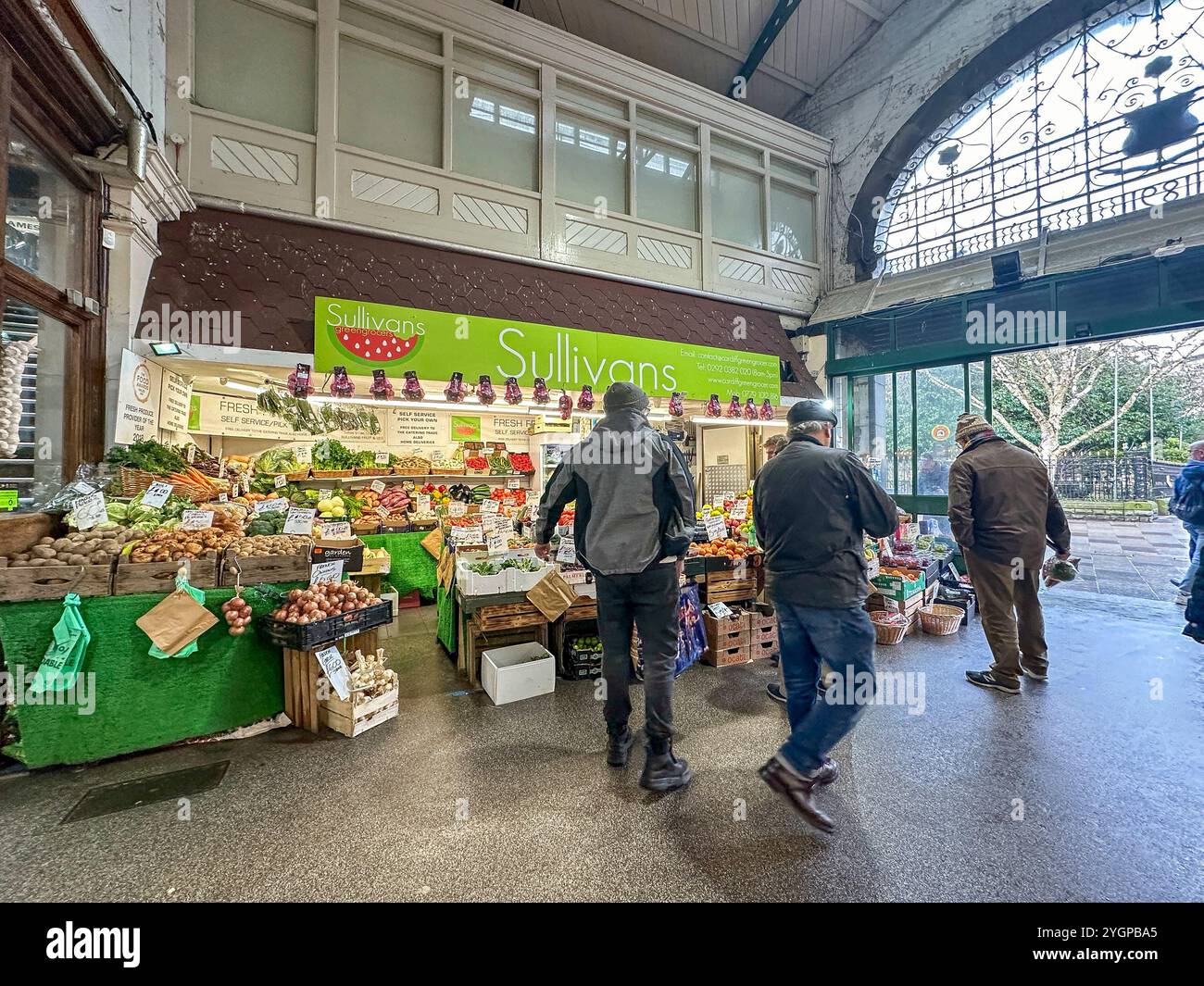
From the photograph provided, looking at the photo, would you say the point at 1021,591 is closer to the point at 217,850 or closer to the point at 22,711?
the point at 217,850

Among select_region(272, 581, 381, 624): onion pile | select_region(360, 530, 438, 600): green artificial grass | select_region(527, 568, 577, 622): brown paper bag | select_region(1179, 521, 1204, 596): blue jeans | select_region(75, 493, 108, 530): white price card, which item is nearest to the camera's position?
select_region(272, 581, 381, 624): onion pile

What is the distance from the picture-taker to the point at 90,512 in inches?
133

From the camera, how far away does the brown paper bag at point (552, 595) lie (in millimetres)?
4094

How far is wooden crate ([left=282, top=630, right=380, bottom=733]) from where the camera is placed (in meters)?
3.28

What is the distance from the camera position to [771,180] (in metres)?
9.02

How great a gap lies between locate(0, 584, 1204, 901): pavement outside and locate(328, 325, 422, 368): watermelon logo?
341cm

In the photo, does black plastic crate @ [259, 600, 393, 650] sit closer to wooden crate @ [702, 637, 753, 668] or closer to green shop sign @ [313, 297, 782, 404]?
green shop sign @ [313, 297, 782, 404]

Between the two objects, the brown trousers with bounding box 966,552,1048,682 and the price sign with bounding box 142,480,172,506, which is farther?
the brown trousers with bounding box 966,552,1048,682

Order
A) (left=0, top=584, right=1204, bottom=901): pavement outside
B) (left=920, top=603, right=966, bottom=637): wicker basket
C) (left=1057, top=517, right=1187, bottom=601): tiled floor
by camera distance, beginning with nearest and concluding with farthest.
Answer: (left=0, top=584, right=1204, bottom=901): pavement outside, (left=920, top=603, right=966, bottom=637): wicker basket, (left=1057, top=517, right=1187, bottom=601): tiled floor

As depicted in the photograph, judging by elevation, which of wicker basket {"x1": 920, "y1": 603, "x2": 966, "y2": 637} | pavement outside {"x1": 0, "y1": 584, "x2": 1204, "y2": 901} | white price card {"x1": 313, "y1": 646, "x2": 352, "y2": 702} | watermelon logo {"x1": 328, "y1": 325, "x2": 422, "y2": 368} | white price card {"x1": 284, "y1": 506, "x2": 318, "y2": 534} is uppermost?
watermelon logo {"x1": 328, "y1": 325, "x2": 422, "y2": 368}

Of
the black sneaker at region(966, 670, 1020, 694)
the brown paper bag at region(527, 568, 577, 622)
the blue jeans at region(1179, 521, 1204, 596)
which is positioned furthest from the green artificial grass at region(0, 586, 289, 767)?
the blue jeans at region(1179, 521, 1204, 596)
